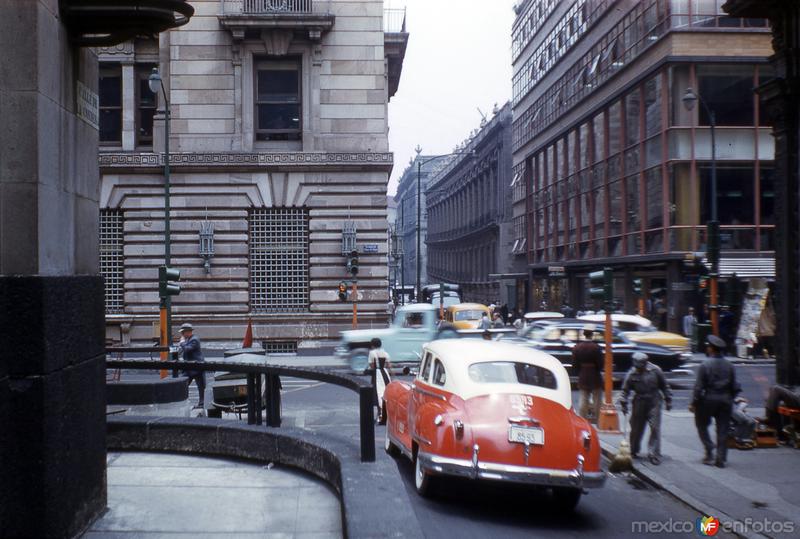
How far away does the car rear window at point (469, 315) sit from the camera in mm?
37844

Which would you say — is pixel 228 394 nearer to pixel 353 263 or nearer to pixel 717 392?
pixel 717 392

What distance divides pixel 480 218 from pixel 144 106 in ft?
189

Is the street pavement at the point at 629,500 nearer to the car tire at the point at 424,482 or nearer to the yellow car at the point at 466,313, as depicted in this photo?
the car tire at the point at 424,482

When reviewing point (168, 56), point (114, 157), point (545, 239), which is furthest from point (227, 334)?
point (545, 239)

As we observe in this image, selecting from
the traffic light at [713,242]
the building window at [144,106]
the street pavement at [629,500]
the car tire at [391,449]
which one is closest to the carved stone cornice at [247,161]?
the building window at [144,106]

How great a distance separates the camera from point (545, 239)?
56406mm

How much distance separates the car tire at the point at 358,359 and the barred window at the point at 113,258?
11060mm

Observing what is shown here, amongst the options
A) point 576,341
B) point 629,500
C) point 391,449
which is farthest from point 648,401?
point 576,341

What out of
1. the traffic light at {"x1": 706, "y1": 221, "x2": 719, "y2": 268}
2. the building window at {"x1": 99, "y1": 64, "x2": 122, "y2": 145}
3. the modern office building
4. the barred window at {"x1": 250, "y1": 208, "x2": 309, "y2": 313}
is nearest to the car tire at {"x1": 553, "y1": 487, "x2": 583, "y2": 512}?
the traffic light at {"x1": 706, "y1": 221, "x2": 719, "y2": 268}

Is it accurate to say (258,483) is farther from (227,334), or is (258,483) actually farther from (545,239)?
(545,239)

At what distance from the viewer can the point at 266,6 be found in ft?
103

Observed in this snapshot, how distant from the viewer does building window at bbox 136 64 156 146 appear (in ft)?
105

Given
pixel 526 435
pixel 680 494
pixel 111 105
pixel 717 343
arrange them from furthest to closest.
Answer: pixel 111 105 → pixel 717 343 → pixel 680 494 → pixel 526 435

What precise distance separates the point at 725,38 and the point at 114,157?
2493cm
